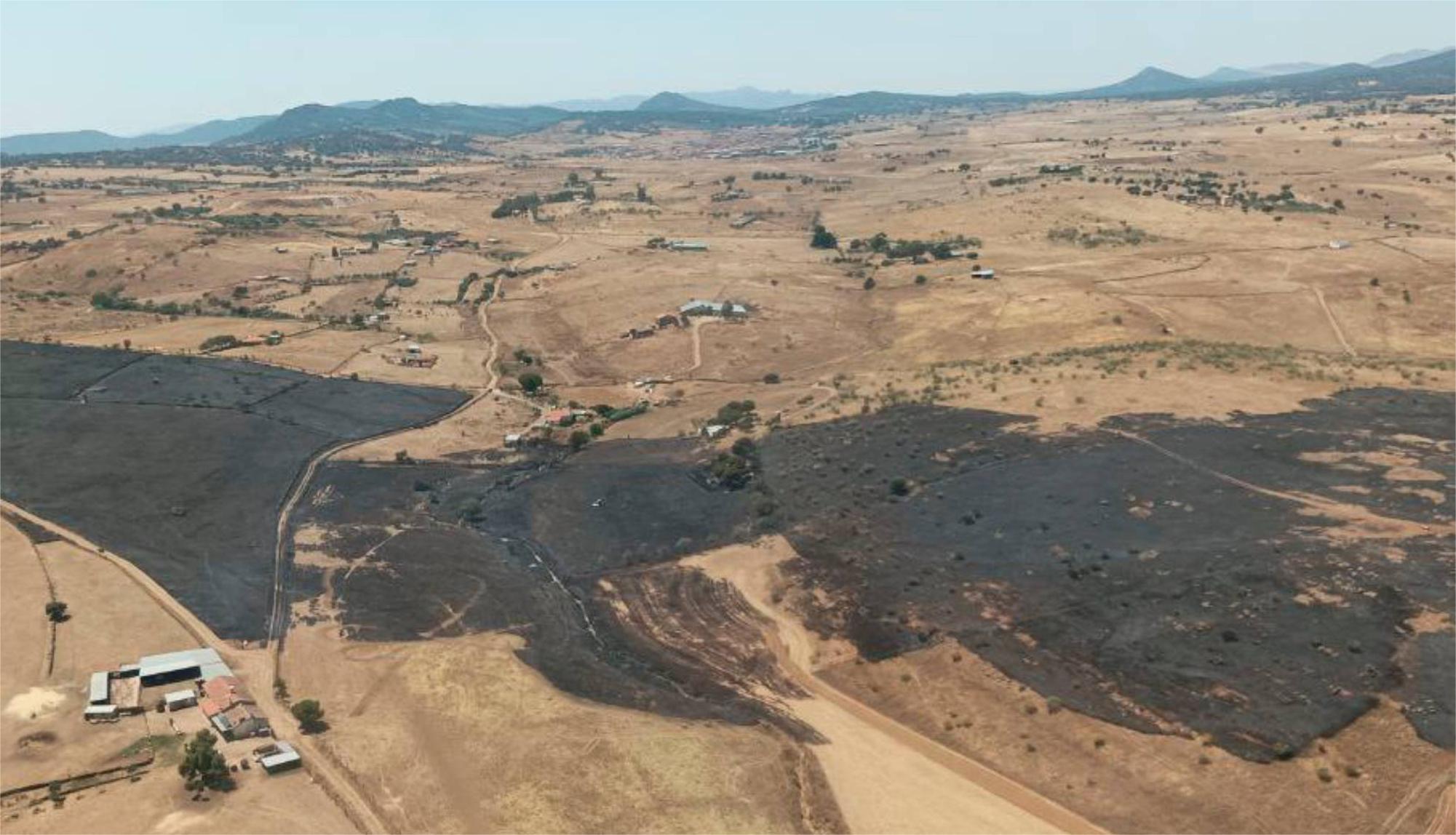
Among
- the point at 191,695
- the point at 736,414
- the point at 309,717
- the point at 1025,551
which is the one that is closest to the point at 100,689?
the point at 191,695

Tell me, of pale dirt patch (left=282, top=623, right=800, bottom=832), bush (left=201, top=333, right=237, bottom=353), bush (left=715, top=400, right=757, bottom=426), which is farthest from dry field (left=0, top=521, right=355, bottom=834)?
bush (left=201, top=333, right=237, bottom=353)

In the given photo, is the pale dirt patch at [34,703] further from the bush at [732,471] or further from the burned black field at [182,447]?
the bush at [732,471]

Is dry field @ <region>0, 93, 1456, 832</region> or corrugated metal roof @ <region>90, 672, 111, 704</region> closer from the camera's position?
dry field @ <region>0, 93, 1456, 832</region>

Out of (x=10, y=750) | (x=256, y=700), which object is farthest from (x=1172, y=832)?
(x=10, y=750)

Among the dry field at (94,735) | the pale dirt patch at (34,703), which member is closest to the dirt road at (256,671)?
the dry field at (94,735)

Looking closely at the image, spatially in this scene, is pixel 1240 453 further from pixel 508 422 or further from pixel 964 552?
pixel 508 422

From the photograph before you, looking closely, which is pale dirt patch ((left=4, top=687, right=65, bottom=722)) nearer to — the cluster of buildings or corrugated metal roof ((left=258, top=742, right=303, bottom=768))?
the cluster of buildings
